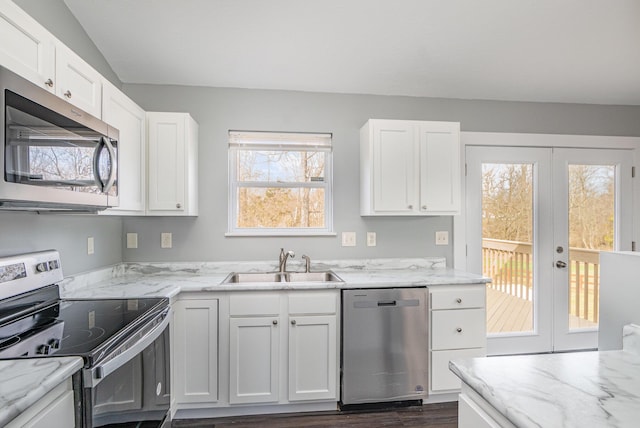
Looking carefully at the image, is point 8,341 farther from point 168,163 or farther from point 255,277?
point 255,277

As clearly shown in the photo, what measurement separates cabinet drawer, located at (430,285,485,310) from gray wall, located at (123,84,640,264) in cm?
62

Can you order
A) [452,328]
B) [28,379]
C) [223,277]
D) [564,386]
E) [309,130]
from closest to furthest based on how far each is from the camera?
1. [564,386]
2. [28,379]
3. [452,328]
4. [223,277]
5. [309,130]

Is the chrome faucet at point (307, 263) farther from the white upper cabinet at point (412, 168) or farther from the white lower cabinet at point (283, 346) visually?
the white upper cabinet at point (412, 168)

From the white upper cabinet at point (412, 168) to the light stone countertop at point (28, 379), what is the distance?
2.08m

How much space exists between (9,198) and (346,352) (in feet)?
6.36

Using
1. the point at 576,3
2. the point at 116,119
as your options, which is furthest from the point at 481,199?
the point at 116,119

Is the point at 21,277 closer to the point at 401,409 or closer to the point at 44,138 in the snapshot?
the point at 44,138

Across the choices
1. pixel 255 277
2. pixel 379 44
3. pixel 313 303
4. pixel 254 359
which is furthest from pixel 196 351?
pixel 379 44

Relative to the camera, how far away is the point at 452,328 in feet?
7.80

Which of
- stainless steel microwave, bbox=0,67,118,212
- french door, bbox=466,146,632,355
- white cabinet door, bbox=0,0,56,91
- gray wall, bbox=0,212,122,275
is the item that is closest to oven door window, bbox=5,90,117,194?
stainless steel microwave, bbox=0,67,118,212

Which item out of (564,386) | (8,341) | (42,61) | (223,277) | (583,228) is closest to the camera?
(564,386)

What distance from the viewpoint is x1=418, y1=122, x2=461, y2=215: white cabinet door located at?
2662mm

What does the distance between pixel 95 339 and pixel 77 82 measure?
1224 mm

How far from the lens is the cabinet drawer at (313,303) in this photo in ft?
7.38
